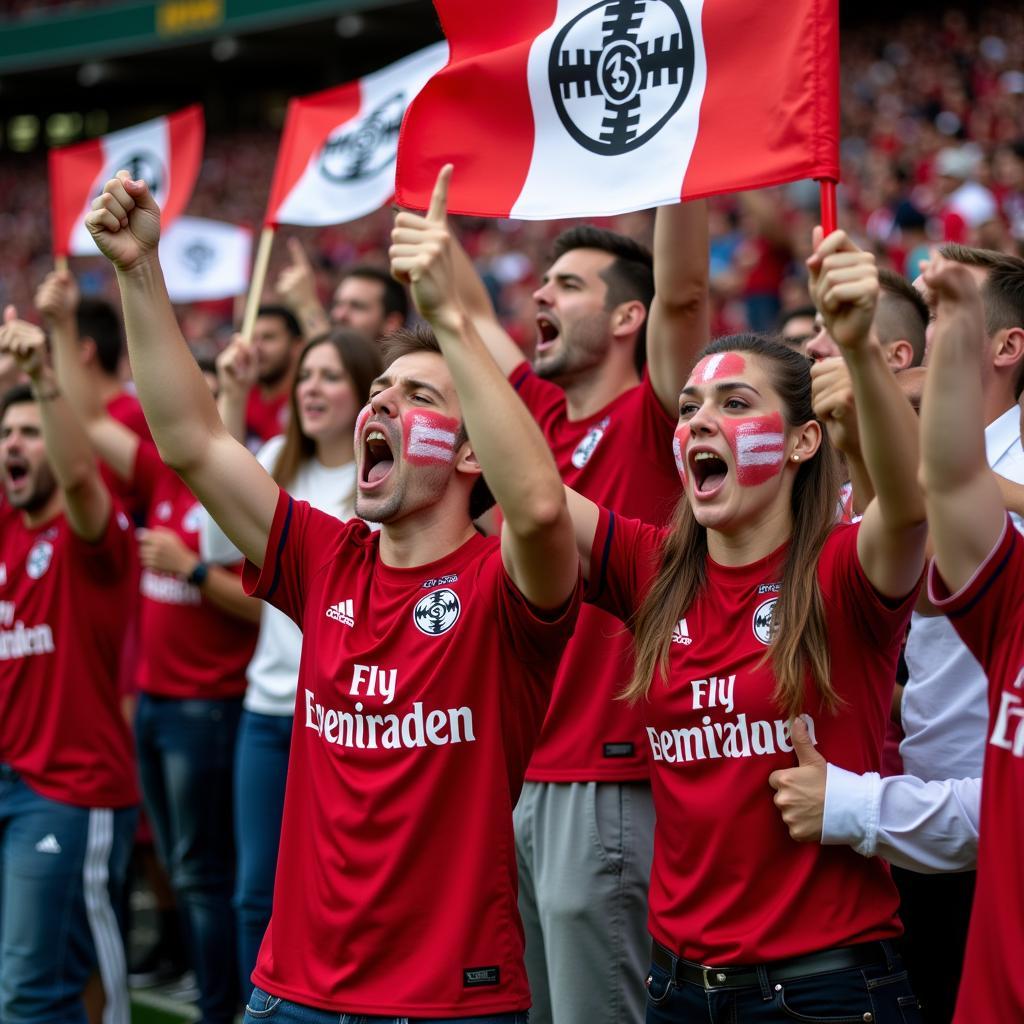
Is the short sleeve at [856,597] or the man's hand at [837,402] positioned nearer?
the man's hand at [837,402]

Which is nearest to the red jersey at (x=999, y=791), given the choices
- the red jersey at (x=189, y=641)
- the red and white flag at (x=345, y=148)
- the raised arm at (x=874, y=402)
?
the raised arm at (x=874, y=402)

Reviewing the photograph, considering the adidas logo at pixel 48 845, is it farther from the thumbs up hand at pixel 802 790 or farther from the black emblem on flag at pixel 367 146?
the black emblem on flag at pixel 367 146

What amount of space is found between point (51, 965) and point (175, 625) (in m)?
1.50

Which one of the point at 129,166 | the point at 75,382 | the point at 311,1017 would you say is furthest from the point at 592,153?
the point at 129,166

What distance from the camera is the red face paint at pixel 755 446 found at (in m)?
3.18

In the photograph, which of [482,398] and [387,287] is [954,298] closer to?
[482,398]

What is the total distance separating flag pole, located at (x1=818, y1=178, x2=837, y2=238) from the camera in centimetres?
293

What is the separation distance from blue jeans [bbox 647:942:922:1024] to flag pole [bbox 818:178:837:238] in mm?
1406

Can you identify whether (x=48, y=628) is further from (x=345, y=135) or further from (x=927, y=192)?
(x=927, y=192)

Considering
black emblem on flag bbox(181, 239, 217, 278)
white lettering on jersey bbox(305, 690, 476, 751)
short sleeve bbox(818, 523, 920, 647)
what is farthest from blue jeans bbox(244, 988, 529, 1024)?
black emblem on flag bbox(181, 239, 217, 278)

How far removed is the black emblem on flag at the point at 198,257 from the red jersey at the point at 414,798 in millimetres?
5250

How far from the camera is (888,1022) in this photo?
115 inches

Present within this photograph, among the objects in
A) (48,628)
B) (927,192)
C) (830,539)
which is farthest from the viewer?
(927,192)

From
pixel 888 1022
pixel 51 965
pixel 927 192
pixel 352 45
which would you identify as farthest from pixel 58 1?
pixel 888 1022
